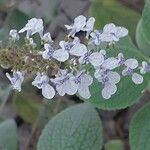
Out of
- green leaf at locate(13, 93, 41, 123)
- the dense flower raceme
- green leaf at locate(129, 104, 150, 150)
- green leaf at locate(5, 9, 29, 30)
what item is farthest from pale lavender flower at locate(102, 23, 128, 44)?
green leaf at locate(13, 93, 41, 123)

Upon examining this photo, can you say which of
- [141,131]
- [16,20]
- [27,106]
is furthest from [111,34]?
[27,106]

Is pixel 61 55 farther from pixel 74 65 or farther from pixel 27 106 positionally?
pixel 27 106

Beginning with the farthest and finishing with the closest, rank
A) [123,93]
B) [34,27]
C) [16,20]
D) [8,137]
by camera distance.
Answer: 1. [16,20]
2. [8,137]
3. [123,93]
4. [34,27]

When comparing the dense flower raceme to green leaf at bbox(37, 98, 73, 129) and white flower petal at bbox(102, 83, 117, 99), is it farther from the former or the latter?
green leaf at bbox(37, 98, 73, 129)

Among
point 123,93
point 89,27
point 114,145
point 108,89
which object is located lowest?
point 114,145

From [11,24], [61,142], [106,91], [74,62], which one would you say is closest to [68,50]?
[74,62]

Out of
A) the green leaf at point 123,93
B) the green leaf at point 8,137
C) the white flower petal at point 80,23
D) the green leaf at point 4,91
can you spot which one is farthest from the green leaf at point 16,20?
the white flower petal at point 80,23
